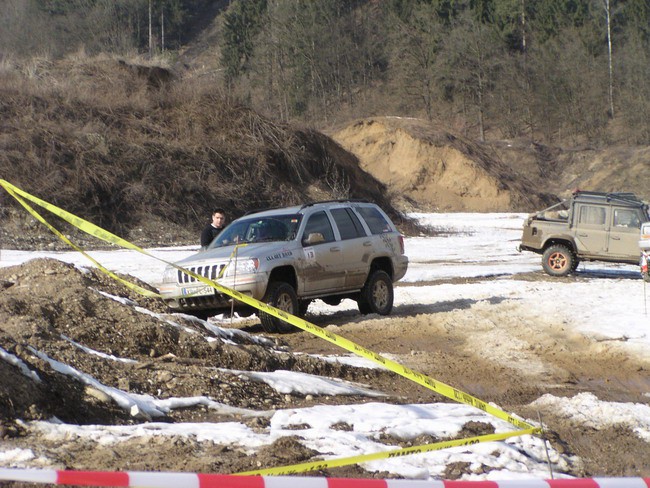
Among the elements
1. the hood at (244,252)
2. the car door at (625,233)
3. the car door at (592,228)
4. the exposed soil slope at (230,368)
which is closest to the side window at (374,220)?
the exposed soil slope at (230,368)

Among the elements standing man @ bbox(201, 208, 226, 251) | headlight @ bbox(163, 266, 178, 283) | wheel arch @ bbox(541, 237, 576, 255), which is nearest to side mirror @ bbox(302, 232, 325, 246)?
standing man @ bbox(201, 208, 226, 251)

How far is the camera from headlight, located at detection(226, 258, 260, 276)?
1259cm

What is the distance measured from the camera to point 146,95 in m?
40.3

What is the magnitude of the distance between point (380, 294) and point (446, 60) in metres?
70.5

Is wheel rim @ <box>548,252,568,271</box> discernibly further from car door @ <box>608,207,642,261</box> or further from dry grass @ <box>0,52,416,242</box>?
dry grass @ <box>0,52,416,242</box>

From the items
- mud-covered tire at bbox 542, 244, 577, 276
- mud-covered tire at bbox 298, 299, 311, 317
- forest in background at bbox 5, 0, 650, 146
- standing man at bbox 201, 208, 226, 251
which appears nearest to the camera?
mud-covered tire at bbox 298, 299, 311, 317

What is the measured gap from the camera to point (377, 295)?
1487 cm

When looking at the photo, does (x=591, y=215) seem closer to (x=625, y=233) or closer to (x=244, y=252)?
(x=625, y=233)

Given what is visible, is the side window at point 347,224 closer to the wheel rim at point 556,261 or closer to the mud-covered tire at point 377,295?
the mud-covered tire at point 377,295

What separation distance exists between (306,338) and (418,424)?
5509 millimetres

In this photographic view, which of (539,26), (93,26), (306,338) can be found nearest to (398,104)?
(539,26)

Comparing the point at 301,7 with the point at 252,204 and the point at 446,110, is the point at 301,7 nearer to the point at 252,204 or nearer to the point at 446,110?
the point at 446,110

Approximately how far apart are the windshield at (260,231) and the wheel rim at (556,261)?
31.4 ft

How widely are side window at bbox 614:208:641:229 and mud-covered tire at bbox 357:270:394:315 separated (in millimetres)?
Result: 8473
